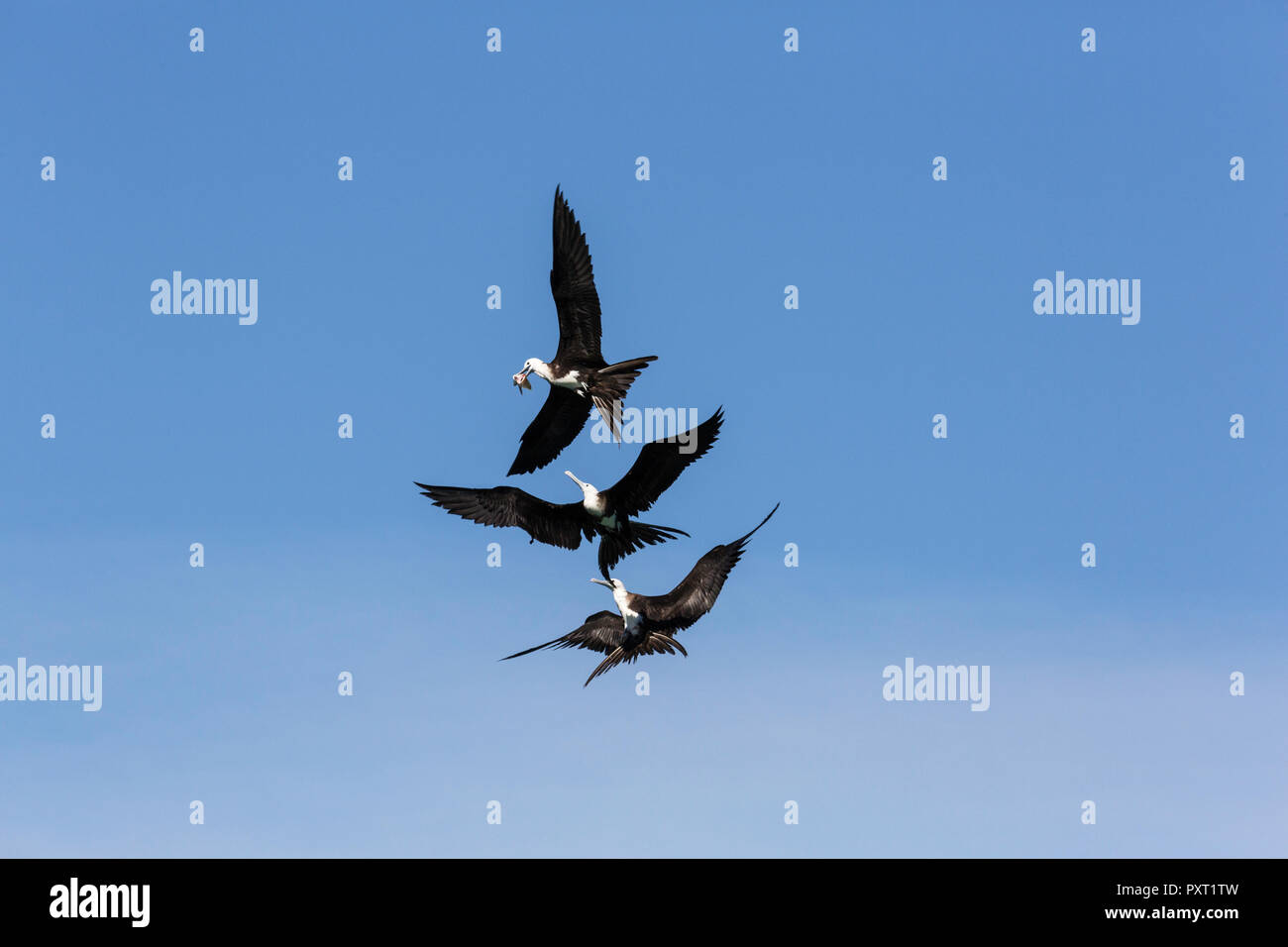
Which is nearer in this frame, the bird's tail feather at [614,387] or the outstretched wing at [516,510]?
the bird's tail feather at [614,387]

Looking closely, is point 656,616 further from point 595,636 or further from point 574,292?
point 574,292

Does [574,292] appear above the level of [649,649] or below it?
above

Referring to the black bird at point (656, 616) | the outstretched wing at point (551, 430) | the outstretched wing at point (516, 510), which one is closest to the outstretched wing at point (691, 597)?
the black bird at point (656, 616)

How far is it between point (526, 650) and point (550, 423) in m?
7.63

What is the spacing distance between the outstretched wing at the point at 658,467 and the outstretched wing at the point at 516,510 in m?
1.22

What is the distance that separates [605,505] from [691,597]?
8.97ft

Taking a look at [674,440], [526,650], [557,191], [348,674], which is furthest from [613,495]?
[348,674]

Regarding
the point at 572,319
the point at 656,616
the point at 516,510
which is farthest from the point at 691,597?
the point at 572,319

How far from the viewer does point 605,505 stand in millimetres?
32875

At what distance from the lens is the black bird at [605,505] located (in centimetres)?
3219

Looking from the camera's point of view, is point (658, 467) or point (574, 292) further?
point (574, 292)

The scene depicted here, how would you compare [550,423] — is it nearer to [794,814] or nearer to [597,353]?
[597,353]

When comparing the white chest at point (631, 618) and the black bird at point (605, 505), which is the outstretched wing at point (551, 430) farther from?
the white chest at point (631, 618)

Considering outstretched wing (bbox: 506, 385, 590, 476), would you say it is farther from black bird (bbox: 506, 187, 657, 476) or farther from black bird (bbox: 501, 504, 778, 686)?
black bird (bbox: 501, 504, 778, 686)
